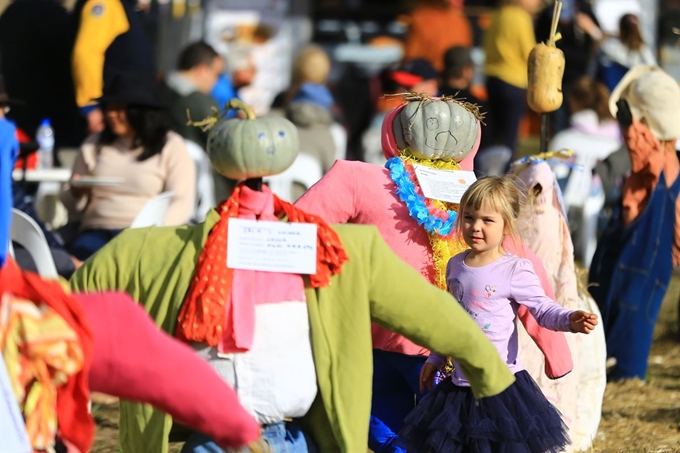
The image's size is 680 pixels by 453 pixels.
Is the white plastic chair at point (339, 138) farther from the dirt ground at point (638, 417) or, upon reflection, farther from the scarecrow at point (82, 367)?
the scarecrow at point (82, 367)

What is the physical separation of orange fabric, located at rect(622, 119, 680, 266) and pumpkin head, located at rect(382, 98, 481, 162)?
184 centimetres

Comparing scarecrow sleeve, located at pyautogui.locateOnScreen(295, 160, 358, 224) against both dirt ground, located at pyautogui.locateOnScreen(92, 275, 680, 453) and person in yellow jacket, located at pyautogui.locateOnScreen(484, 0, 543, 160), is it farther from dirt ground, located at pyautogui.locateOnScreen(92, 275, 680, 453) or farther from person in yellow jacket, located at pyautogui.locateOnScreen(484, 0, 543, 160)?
person in yellow jacket, located at pyautogui.locateOnScreen(484, 0, 543, 160)

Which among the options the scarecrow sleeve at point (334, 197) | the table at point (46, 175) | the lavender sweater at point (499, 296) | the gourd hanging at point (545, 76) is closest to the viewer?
the lavender sweater at point (499, 296)

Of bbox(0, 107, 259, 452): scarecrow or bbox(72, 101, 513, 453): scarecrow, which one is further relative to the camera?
bbox(72, 101, 513, 453): scarecrow

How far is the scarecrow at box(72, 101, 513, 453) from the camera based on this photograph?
332cm

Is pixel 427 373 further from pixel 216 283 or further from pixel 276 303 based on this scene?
pixel 216 283

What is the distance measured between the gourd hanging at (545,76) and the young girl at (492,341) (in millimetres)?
1304

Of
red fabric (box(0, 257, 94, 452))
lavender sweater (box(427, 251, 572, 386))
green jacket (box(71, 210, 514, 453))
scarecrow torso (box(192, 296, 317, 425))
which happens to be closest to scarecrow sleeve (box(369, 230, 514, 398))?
green jacket (box(71, 210, 514, 453))

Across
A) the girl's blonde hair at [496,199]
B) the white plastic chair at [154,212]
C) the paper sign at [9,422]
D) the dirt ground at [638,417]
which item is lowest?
the dirt ground at [638,417]

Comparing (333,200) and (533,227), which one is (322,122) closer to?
(533,227)

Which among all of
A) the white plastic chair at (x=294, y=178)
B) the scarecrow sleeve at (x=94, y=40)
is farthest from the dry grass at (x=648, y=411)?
the scarecrow sleeve at (x=94, y=40)

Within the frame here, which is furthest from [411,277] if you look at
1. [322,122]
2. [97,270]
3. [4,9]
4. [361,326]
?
[4,9]

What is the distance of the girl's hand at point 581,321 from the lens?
3.65 metres

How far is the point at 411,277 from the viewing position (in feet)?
11.1
